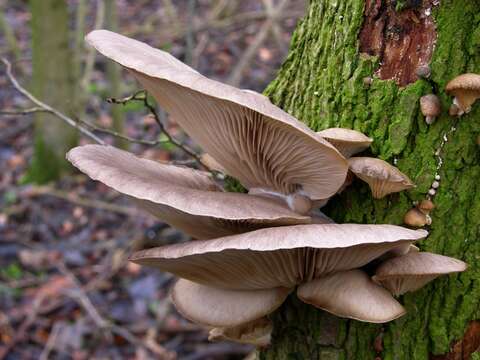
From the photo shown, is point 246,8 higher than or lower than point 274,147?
higher

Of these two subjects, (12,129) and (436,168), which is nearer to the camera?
(436,168)

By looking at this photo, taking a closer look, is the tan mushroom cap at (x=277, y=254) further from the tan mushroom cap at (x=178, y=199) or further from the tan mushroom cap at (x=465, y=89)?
the tan mushroom cap at (x=465, y=89)

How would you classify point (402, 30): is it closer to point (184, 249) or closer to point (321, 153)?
point (321, 153)

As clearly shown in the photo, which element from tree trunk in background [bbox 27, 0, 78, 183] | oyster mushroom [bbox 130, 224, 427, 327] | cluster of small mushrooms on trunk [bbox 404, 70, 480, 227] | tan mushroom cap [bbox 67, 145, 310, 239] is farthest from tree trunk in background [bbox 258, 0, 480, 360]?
tree trunk in background [bbox 27, 0, 78, 183]

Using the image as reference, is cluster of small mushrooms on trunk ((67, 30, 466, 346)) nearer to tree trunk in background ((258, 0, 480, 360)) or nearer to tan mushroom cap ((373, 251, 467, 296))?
tan mushroom cap ((373, 251, 467, 296))

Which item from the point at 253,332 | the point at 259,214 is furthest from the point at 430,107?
the point at 253,332

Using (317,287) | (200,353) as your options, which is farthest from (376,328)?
(200,353)

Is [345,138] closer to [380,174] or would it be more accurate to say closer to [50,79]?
[380,174]
